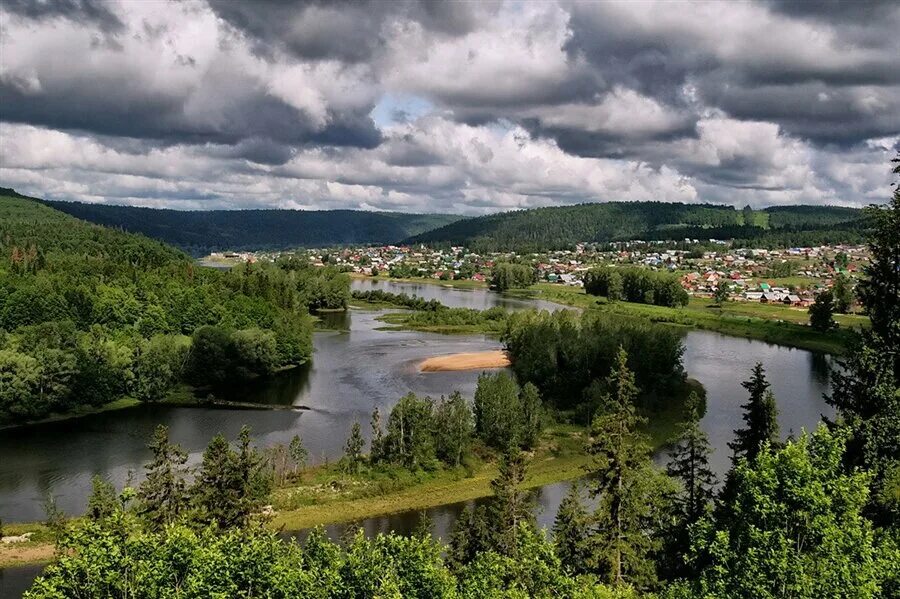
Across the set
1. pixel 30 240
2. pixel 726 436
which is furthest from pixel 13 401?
pixel 30 240

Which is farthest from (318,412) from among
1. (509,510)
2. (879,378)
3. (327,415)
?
(879,378)

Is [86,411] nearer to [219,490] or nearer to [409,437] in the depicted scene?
[409,437]

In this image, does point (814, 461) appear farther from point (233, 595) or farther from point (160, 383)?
point (160, 383)

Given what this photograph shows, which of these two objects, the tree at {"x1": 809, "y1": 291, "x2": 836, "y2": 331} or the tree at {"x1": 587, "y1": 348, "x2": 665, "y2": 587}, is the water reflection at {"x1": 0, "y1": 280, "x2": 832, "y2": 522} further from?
the tree at {"x1": 587, "y1": 348, "x2": 665, "y2": 587}

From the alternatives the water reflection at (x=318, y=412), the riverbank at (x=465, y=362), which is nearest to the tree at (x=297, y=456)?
the water reflection at (x=318, y=412)

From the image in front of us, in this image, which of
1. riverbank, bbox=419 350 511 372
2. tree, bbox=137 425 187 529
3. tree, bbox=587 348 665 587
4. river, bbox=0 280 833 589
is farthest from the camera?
riverbank, bbox=419 350 511 372

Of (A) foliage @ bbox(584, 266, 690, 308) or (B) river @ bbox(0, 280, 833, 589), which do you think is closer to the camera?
(B) river @ bbox(0, 280, 833, 589)

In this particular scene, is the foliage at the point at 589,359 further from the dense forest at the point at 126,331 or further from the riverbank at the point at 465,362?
the dense forest at the point at 126,331

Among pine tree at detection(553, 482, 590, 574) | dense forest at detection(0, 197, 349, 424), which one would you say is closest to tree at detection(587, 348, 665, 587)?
pine tree at detection(553, 482, 590, 574)
